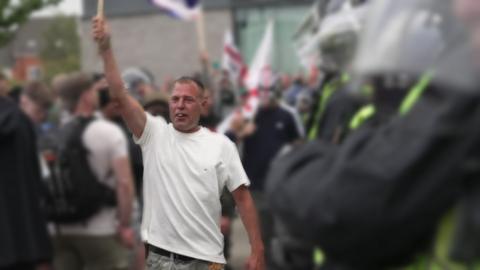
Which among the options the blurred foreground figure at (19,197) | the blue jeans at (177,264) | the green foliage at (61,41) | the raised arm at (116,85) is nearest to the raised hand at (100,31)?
the raised arm at (116,85)

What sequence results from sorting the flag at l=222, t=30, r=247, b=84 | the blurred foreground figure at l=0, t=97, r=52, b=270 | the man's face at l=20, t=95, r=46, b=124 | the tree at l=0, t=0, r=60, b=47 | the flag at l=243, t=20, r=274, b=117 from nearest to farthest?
the blurred foreground figure at l=0, t=97, r=52, b=270
the man's face at l=20, t=95, r=46, b=124
the flag at l=243, t=20, r=274, b=117
the flag at l=222, t=30, r=247, b=84
the tree at l=0, t=0, r=60, b=47

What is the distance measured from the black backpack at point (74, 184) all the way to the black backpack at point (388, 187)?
5340mm

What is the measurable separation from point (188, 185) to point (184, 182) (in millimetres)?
24

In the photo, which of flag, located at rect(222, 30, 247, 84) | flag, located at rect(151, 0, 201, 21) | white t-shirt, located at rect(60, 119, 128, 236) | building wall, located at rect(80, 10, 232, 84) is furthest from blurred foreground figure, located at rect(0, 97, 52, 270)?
building wall, located at rect(80, 10, 232, 84)

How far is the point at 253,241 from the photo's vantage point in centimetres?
532

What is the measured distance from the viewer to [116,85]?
5328 mm

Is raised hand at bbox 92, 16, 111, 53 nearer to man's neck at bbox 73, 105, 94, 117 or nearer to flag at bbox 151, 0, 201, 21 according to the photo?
man's neck at bbox 73, 105, 94, 117

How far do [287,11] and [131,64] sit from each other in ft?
23.0

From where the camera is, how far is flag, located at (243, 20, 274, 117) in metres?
11.2

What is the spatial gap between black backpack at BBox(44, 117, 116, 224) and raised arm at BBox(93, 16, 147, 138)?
2268 millimetres

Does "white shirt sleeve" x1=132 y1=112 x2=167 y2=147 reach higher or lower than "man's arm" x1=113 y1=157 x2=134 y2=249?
higher

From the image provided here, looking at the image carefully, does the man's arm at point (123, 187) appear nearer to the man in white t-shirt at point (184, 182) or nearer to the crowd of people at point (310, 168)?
the crowd of people at point (310, 168)

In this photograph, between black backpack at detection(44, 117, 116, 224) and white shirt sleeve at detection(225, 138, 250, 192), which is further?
black backpack at detection(44, 117, 116, 224)

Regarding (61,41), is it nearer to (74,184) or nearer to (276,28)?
(276,28)
